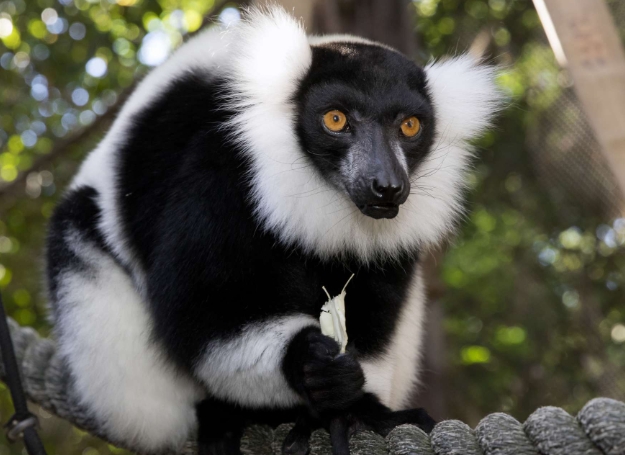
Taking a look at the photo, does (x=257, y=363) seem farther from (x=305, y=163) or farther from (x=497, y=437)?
(x=497, y=437)

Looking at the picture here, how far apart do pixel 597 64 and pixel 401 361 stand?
1288 mm

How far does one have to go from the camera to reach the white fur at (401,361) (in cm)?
257

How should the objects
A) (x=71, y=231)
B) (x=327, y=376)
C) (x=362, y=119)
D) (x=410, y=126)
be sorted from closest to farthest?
1. (x=327, y=376)
2. (x=362, y=119)
3. (x=410, y=126)
4. (x=71, y=231)

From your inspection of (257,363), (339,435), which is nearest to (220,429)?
(257,363)

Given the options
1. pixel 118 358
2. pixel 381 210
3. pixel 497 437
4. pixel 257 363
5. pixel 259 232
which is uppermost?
pixel 381 210

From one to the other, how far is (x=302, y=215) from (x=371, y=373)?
58cm

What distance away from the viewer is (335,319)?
89.4 inches

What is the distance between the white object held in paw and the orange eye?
1.73ft

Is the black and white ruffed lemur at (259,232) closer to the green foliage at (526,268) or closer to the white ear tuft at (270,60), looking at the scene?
the white ear tuft at (270,60)

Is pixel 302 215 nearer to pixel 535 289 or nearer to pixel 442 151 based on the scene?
pixel 442 151

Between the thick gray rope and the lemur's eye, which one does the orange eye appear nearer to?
the lemur's eye

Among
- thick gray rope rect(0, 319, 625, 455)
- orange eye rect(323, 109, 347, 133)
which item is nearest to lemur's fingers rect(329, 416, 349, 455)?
thick gray rope rect(0, 319, 625, 455)

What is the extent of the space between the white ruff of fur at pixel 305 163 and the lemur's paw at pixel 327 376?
384mm

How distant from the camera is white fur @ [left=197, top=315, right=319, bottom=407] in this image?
2320 mm
